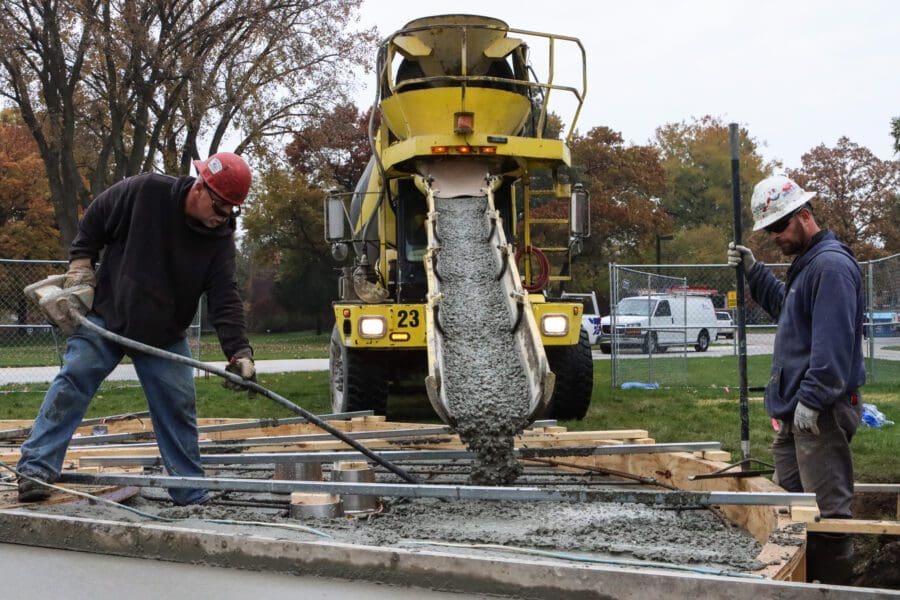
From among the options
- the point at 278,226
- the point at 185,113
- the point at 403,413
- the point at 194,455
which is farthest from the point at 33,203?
the point at 194,455

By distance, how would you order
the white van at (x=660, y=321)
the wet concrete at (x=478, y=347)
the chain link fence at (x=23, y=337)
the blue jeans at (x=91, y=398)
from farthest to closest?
the white van at (x=660, y=321), the chain link fence at (x=23, y=337), the wet concrete at (x=478, y=347), the blue jeans at (x=91, y=398)

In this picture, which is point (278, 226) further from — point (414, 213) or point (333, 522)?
point (333, 522)

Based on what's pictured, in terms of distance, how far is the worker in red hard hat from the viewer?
14.6ft

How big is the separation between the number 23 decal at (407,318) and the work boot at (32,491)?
439cm

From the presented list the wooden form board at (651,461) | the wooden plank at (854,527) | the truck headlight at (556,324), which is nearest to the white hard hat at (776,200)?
the wooden form board at (651,461)

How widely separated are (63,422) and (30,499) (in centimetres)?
39

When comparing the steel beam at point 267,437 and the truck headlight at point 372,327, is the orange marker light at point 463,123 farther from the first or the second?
the steel beam at point 267,437

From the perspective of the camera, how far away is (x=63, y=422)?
14.5 feet

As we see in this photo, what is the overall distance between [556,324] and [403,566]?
556 cm

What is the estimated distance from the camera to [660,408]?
35.3 ft

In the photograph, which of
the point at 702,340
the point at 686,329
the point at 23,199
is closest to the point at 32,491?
the point at 686,329

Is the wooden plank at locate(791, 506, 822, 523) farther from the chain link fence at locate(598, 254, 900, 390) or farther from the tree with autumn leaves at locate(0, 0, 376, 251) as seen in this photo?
the tree with autumn leaves at locate(0, 0, 376, 251)

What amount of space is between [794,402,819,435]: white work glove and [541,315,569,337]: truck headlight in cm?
435

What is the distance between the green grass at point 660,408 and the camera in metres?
7.56
